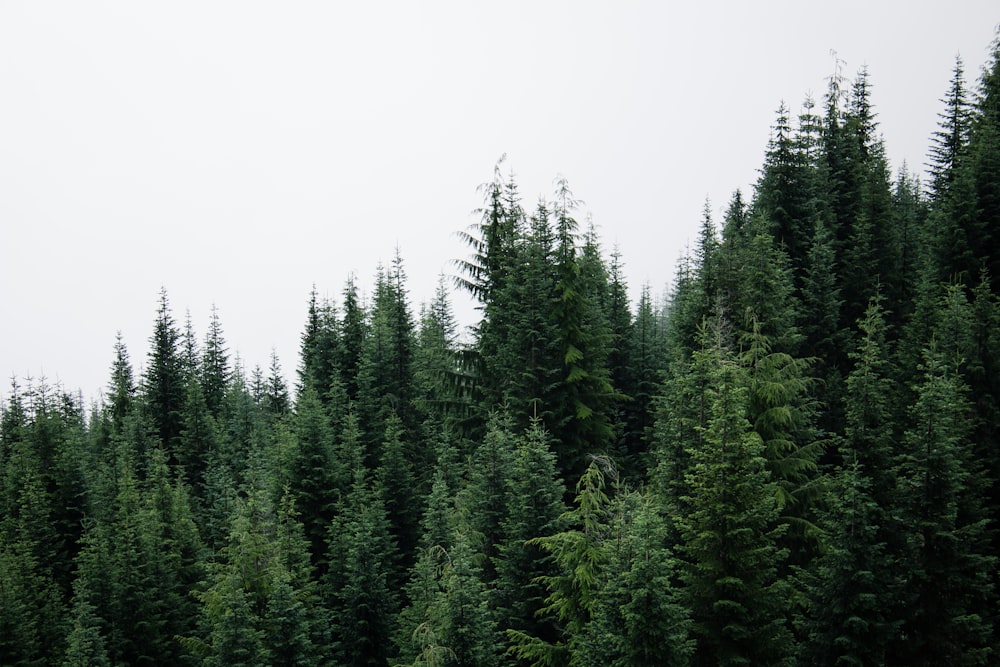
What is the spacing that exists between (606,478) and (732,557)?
54.3 feet

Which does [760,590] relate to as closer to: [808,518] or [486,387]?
[808,518]

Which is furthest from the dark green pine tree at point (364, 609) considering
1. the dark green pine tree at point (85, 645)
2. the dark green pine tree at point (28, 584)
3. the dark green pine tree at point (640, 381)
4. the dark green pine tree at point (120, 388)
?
the dark green pine tree at point (120, 388)

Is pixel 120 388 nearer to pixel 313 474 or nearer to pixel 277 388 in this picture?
pixel 277 388

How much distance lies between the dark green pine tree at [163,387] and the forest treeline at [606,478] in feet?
2.52

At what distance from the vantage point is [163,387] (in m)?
54.9

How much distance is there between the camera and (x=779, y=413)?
57.4ft

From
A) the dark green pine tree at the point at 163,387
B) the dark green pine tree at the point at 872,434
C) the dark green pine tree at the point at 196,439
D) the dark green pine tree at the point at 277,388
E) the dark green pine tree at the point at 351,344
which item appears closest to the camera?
the dark green pine tree at the point at 872,434

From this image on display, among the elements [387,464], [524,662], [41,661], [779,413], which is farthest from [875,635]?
[41,661]

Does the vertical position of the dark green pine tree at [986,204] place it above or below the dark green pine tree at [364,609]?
above

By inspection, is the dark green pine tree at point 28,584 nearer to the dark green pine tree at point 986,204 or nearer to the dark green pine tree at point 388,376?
the dark green pine tree at point 388,376

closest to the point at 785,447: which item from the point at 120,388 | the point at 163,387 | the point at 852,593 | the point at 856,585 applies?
the point at 856,585

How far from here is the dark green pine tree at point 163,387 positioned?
179 feet

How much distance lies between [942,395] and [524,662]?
47.3 feet

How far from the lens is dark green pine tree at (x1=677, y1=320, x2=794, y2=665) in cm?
1349
